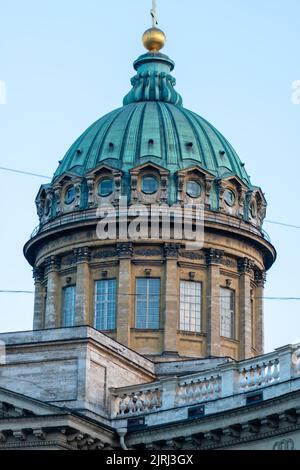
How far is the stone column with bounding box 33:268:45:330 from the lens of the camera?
7081cm

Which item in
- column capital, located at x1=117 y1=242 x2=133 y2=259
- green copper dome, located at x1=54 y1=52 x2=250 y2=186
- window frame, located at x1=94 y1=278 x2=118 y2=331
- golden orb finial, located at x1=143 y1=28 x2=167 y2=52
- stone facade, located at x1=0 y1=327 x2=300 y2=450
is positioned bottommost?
stone facade, located at x1=0 y1=327 x2=300 y2=450

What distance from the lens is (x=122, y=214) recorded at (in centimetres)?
6762

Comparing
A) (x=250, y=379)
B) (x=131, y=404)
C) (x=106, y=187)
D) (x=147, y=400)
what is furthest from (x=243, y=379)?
(x=106, y=187)

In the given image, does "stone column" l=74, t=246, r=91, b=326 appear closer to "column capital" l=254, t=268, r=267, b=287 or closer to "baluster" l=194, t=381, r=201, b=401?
"column capital" l=254, t=268, r=267, b=287

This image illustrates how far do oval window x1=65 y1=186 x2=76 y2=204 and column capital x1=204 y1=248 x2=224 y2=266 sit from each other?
23.8 ft

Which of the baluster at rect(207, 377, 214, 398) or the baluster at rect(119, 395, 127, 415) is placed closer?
the baluster at rect(207, 377, 214, 398)

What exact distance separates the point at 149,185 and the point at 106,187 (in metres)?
2.08

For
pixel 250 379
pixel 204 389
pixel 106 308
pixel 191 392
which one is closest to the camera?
pixel 250 379

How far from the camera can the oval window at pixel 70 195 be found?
70.8 m

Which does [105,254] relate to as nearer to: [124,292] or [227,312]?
[124,292]

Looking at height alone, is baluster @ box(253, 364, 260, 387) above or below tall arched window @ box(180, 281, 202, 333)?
below

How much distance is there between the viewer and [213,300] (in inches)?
2662

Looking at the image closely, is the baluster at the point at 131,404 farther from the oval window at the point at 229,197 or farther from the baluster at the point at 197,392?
the oval window at the point at 229,197

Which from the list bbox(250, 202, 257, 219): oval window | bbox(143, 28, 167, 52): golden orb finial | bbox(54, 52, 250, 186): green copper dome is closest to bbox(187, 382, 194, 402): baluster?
bbox(54, 52, 250, 186): green copper dome
